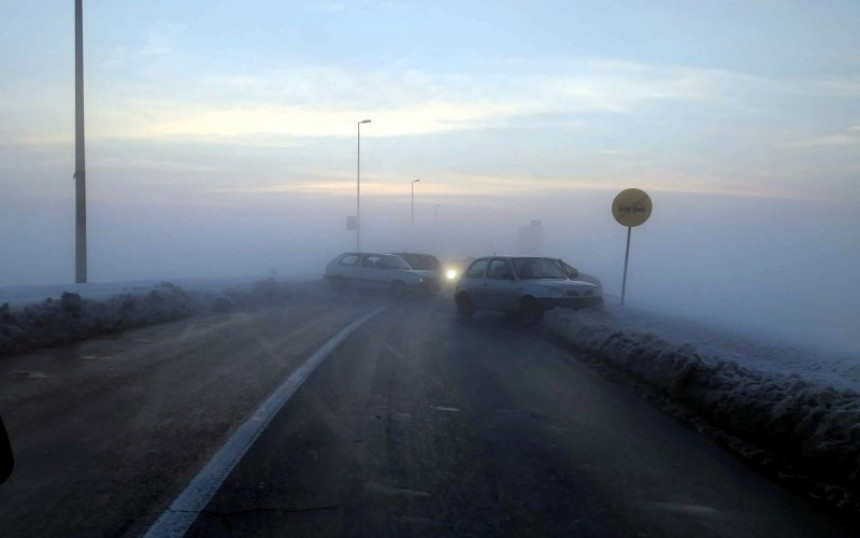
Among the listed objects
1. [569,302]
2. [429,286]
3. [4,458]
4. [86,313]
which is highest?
[4,458]

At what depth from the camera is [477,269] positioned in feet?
74.3

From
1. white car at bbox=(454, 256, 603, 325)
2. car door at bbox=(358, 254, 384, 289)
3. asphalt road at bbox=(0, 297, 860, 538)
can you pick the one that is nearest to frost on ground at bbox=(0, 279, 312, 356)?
asphalt road at bbox=(0, 297, 860, 538)

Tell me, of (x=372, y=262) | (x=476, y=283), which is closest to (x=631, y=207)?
(x=476, y=283)

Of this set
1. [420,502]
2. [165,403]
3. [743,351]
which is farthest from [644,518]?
[743,351]

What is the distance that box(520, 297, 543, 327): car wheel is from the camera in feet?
65.0

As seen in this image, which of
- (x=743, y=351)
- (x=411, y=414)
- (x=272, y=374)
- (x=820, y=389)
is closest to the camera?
(x=820, y=389)

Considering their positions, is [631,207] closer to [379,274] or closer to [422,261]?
[379,274]

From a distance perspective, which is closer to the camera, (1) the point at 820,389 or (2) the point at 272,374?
(1) the point at 820,389

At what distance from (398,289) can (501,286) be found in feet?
39.3

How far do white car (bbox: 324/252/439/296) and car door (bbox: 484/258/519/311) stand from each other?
10.8 m

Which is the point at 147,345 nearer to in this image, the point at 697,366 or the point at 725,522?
the point at 697,366

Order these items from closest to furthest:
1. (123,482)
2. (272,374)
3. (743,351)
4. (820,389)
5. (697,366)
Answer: (123,482) < (820,389) < (697,366) < (272,374) < (743,351)

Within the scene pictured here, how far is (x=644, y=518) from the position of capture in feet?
18.4

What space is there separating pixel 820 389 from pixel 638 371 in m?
3.68
